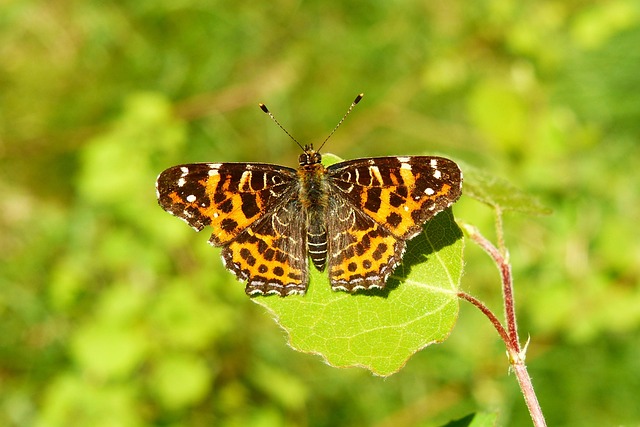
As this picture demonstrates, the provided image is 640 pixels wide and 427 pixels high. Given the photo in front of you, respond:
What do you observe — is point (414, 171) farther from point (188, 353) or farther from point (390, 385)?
point (390, 385)

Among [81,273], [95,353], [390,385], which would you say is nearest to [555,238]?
[390,385]

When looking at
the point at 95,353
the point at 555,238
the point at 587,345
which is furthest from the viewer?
Result: the point at 587,345

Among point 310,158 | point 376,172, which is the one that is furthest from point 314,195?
point 376,172

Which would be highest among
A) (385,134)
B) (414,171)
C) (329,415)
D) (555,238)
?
(385,134)

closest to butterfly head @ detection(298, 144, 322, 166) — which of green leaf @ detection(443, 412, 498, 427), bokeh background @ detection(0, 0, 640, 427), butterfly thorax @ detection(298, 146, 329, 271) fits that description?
butterfly thorax @ detection(298, 146, 329, 271)

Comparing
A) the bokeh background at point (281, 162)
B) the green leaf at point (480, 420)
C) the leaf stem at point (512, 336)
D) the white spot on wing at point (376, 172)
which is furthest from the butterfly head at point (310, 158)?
the bokeh background at point (281, 162)

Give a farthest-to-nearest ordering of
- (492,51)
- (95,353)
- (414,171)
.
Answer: (492,51), (95,353), (414,171)

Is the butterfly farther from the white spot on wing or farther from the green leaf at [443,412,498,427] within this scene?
the green leaf at [443,412,498,427]
